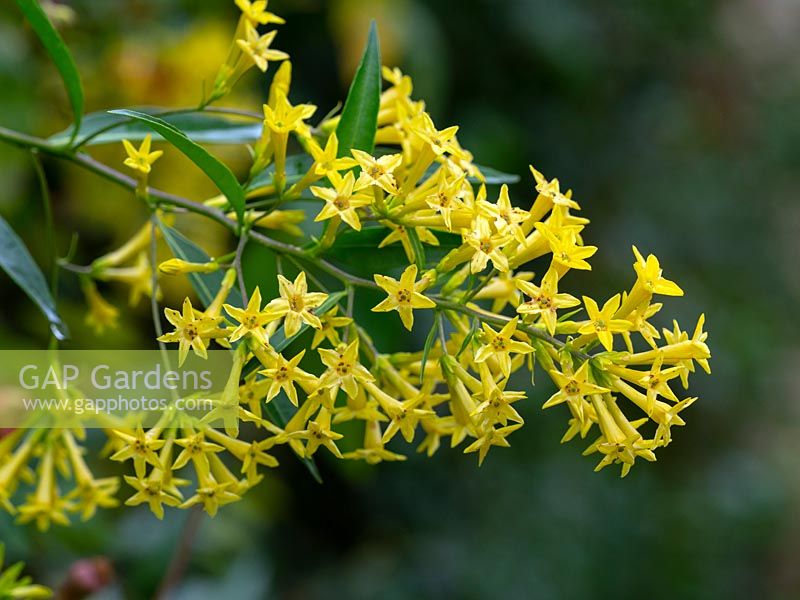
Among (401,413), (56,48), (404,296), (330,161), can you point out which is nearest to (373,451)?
(401,413)

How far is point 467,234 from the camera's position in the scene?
81 centimetres

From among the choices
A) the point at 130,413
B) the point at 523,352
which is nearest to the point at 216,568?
the point at 130,413

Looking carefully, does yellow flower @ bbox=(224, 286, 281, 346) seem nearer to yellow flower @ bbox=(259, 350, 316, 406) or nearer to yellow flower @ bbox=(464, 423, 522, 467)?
yellow flower @ bbox=(259, 350, 316, 406)

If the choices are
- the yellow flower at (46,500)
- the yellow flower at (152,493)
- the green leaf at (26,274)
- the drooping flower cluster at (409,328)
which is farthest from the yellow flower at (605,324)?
the yellow flower at (46,500)

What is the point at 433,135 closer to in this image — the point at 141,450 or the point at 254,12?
the point at 254,12

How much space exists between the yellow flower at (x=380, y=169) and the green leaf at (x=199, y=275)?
8.6 inches

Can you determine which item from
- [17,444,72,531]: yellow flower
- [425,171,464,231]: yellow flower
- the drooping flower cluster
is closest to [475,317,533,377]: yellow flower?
the drooping flower cluster

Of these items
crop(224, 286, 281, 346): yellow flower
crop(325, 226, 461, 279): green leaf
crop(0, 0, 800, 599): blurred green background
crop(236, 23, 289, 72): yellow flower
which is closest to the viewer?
crop(224, 286, 281, 346): yellow flower

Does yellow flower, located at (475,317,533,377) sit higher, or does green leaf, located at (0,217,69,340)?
green leaf, located at (0,217,69,340)

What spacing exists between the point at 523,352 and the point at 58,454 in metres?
0.61

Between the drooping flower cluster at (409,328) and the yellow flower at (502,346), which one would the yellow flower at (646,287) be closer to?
the drooping flower cluster at (409,328)

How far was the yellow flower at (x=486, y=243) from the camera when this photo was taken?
2.65ft

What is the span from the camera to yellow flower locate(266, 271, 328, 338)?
81 centimetres

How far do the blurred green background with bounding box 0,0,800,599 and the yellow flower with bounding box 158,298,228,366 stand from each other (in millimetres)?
273
